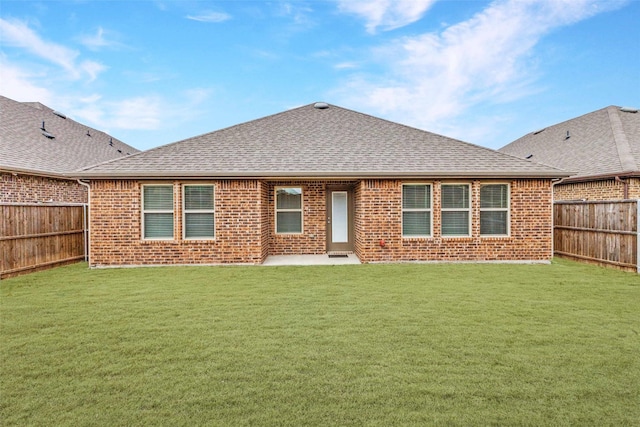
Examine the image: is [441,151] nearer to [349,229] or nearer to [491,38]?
[349,229]

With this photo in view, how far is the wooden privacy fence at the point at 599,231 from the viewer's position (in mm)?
8180

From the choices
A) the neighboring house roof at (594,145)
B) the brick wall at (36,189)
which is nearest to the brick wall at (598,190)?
the neighboring house roof at (594,145)

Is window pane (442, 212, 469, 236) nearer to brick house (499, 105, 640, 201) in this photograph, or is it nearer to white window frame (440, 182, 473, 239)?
white window frame (440, 182, 473, 239)

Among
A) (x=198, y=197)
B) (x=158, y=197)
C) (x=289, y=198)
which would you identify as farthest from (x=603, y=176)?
(x=158, y=197)

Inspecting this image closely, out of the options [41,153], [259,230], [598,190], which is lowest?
[259,230]

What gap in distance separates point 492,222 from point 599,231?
270 cm

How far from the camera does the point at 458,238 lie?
9547 millimetres

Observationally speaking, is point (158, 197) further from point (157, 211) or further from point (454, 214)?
point (454, 214)

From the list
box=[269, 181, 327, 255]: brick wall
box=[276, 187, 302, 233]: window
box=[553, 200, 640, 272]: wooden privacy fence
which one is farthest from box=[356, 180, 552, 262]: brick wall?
box=[276, 187, 302, 233]: window

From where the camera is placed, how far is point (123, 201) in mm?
9172

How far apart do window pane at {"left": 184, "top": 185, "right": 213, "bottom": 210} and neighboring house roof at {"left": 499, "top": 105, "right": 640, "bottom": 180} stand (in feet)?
40.0

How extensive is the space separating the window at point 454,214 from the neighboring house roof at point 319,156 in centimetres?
53

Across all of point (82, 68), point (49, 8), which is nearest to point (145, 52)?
point (82, 68)

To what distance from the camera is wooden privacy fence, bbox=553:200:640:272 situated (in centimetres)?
818
